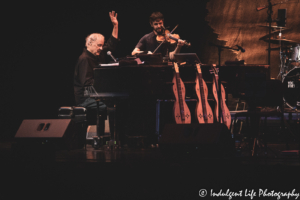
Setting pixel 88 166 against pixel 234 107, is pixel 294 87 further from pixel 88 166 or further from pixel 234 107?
pixel 88 166

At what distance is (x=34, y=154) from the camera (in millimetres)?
3898

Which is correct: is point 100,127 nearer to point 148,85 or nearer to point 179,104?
point 148,85

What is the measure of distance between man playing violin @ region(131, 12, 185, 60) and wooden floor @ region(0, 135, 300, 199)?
7.33 ft

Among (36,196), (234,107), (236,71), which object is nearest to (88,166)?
(36,196)

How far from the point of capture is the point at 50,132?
4363mm

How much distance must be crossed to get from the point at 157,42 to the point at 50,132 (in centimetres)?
227

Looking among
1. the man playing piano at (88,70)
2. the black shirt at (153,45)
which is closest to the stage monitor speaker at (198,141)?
the man playing piano at (88,70)

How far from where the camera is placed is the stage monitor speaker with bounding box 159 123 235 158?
3.72 m

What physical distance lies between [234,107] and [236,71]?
235cm

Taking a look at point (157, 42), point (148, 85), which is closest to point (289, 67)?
point (157, 42)

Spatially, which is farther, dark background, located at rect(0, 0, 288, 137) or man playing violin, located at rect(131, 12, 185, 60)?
dark background, located at rect(0, 0, 288, 137)

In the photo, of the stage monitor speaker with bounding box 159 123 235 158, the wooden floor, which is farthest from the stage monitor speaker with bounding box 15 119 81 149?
the stage monitor speaker with bounding box 159 123 235 158

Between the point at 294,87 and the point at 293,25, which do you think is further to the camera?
the point at 293,25

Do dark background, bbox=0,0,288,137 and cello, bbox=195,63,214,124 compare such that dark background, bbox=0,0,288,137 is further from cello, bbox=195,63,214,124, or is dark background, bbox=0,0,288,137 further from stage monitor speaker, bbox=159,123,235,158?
stage monitor speaker, bbox=159,123,235,158
